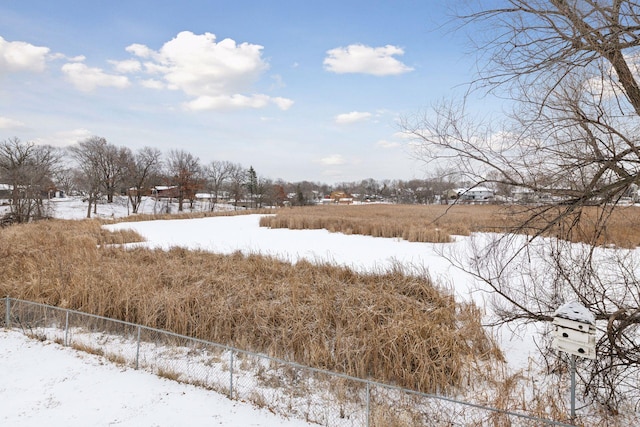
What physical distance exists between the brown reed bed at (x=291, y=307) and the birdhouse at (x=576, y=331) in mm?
1913

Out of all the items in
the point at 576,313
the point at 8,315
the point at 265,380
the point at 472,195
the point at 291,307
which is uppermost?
the point at 472,195

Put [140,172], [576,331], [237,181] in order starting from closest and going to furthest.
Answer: [576,331]
[140,172]
[237,181]

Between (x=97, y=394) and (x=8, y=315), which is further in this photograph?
(x=8, y=315)

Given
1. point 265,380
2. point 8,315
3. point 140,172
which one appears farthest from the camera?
point 140,172

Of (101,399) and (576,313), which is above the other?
(576,313)

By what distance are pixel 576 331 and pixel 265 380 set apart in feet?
13.3

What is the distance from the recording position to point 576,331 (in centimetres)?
296

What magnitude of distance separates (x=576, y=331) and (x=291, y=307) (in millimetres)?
4696

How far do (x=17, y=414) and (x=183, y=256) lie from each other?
7886mm

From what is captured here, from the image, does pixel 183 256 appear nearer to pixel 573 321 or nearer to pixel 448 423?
pixel 448 423

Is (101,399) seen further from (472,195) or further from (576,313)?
(576,313)

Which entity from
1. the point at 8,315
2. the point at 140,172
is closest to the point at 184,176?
the point at 140,172

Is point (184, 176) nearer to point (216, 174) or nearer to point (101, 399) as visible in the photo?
point (216, 174)

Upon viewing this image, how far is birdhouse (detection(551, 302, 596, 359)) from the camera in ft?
9.44
